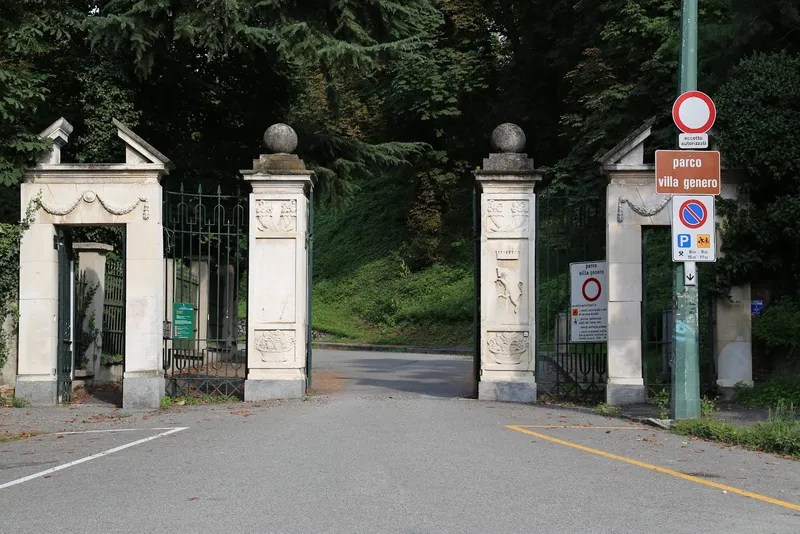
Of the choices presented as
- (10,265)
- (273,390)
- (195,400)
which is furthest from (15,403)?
(273,390)

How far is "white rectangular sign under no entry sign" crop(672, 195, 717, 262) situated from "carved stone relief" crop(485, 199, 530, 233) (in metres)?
3.24

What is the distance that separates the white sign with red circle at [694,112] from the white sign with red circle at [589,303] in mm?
3211

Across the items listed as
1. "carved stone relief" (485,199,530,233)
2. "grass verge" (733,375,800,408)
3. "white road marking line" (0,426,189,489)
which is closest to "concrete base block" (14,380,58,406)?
"white road marking line" (0,426,189,489)

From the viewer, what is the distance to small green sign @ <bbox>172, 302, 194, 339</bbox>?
1585 cm

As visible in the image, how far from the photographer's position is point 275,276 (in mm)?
15562

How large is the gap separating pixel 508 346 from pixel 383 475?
23.5 feet

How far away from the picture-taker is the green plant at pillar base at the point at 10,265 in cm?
1555

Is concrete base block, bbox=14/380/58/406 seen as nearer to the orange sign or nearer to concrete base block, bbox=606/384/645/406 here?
concrete base block, bbox=606/384/645/406

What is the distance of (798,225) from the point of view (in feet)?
48.8

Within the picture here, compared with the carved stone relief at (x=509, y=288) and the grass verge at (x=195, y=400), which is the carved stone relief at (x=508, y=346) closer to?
the carved stone relief at (x=509, y=288)

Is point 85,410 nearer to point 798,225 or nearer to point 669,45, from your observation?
point 798,225

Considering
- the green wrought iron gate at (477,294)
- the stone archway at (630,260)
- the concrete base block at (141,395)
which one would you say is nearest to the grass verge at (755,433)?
the stone archway at (630,260)

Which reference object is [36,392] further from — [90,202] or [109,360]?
[109,360]

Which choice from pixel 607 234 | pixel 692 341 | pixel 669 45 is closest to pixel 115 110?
pixel 607 234
